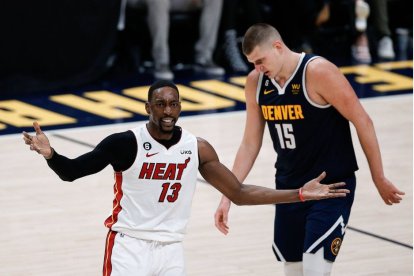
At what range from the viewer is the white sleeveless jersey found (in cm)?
513

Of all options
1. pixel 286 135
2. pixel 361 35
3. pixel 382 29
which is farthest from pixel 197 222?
pixel 382 29

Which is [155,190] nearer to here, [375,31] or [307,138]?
[307,138]

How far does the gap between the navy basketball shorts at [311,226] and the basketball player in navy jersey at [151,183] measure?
2.59 feet

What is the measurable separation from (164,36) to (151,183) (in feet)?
25.3

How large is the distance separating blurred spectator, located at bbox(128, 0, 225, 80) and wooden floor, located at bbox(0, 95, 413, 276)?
234 centimetres

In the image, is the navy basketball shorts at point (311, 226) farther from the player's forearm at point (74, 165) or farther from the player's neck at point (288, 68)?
the player's forearm at point (74, 165)

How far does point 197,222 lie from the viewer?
26.8ft

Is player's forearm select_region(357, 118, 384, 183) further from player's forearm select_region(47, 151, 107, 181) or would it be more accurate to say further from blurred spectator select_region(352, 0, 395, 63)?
blurred spectator select_region(352, 0, 395, 63)

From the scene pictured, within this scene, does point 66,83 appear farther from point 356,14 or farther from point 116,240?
point 116,240

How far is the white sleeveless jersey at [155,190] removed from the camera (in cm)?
513

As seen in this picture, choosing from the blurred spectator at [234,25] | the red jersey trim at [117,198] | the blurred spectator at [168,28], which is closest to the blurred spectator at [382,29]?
the blurred spectator at [234,25]

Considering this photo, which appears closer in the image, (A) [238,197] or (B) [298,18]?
(A) [238,197]

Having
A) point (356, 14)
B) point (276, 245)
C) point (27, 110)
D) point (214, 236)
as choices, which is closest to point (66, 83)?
point (27, 110)

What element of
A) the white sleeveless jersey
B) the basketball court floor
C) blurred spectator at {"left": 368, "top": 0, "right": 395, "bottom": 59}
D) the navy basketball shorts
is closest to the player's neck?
the navy basketball shorts
